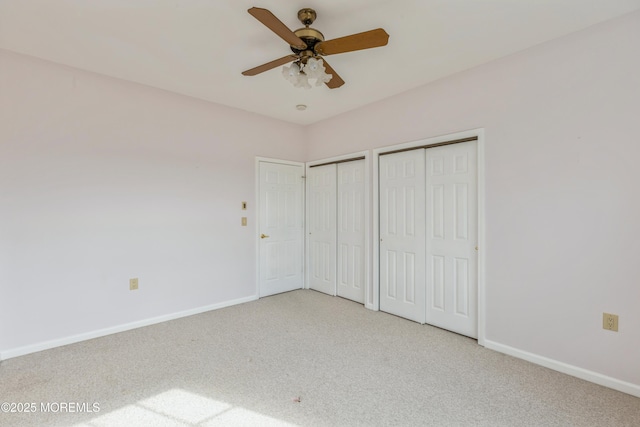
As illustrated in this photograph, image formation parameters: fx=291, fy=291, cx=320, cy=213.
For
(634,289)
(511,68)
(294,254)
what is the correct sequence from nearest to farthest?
(634,289) < (511,68) < (294,254)

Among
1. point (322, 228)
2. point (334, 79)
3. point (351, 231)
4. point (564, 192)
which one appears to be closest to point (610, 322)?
point (564, 192)

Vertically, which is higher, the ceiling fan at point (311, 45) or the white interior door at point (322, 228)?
the ceiling fan at point (311, 45)

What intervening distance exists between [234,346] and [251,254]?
148 cm

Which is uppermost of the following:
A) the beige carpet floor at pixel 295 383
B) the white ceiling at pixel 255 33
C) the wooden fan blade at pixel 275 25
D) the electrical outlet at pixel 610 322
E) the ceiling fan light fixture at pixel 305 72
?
the white ceiling at pixel 255 33

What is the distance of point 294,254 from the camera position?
4.47 meters

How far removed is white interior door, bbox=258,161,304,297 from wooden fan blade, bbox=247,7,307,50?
238 centimetres

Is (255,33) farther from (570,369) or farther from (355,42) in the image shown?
(570,369)

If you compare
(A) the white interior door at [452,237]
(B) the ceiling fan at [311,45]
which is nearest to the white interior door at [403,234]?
(A) the white interior door at [452,237]

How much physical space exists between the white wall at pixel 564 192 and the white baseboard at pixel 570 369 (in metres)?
0.02

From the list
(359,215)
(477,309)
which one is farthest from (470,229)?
(359,215)

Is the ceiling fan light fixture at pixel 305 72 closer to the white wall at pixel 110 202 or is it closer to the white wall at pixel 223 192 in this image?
the white wall at pixel 223 192

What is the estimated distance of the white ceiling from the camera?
1.93m

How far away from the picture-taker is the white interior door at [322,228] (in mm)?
4215

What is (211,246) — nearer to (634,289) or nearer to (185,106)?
(185,106)
